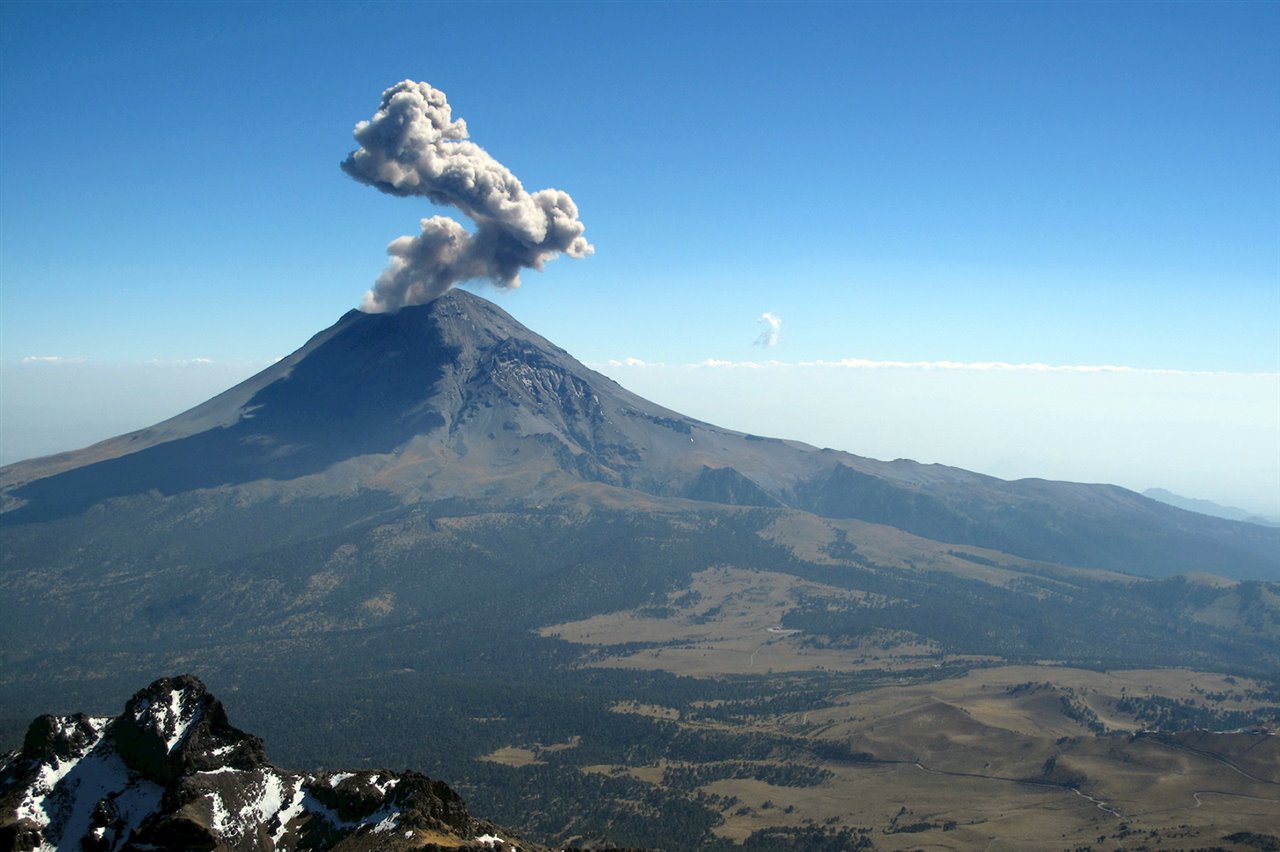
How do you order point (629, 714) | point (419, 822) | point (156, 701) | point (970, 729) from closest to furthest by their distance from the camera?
point (419, 822) → point (156, 701) → point (970, 729) → point (629, 714)

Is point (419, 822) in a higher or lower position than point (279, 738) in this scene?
higher

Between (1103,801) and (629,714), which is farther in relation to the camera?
(629,714)

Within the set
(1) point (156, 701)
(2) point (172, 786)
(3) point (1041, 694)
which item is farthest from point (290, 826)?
(3) point (1041, 694)

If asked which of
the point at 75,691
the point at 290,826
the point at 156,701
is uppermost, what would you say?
the point at 156,701

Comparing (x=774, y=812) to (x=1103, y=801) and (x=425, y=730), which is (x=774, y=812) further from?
(x=425, y=730)

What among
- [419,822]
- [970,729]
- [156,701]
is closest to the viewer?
[419,822]

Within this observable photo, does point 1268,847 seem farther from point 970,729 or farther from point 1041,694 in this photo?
point 1041,694

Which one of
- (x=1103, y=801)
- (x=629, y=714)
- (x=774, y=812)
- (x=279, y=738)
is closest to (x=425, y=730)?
(x=279, y=738)
